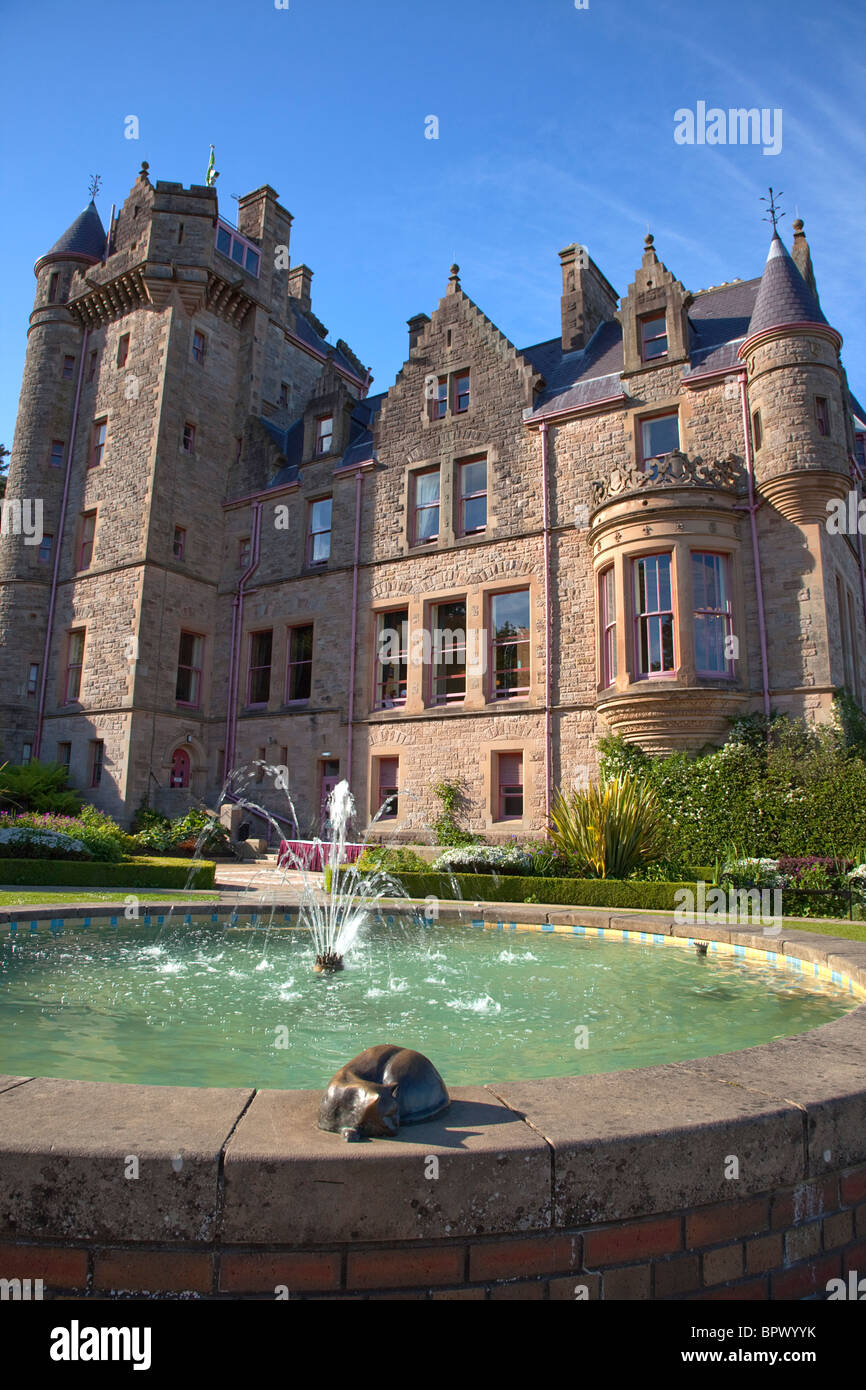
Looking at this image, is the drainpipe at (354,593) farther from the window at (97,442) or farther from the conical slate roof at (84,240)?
the conical slate roof at (84,240)

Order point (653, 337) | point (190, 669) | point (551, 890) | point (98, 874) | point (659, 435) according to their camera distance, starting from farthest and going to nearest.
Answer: point (190, 669) → point (653, 337) → point (659, 435) → point (98, 874) → point (551, 890)

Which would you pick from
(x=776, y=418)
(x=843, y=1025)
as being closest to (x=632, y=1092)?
(x=843, y=1025)

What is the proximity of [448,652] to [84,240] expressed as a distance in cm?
2224

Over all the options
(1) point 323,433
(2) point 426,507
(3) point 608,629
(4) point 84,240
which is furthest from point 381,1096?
(4) point 84,240

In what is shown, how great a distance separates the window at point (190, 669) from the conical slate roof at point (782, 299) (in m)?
18.2

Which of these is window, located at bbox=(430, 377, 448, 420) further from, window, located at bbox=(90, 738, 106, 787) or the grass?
the grass

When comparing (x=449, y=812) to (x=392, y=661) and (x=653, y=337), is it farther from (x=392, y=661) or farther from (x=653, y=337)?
(x=653, y=337)

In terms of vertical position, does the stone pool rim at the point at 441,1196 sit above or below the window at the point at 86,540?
below

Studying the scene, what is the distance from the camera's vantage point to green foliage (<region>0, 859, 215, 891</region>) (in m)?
13.5

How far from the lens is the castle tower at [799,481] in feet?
54.4

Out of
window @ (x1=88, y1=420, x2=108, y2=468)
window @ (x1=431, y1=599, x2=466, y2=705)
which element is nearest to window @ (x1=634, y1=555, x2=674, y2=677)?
window @ (x1=431, y1=599, x2=466, y2=705)

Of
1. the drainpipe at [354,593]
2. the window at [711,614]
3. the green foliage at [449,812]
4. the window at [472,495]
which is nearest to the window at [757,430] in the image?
the window at [711,614]

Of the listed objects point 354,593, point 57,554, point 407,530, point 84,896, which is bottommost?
point 84,896

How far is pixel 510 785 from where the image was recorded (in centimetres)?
2036
